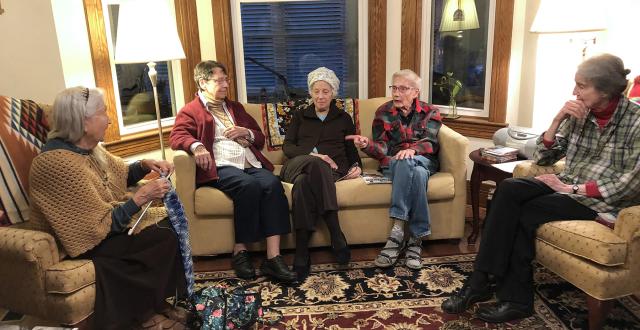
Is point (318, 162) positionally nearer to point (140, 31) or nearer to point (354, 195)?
point (354, 195)

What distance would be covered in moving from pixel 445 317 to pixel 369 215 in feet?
2.70

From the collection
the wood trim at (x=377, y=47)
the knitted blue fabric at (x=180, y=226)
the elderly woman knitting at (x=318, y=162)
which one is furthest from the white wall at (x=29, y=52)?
the wood trim at (x=377, y=47)

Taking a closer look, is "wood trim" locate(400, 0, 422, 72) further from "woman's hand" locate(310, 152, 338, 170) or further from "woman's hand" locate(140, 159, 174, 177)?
"woman's hand" locate(140, 159, 174, 177)

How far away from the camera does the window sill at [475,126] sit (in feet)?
11.7

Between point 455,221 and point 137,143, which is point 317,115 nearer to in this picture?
point 455,221

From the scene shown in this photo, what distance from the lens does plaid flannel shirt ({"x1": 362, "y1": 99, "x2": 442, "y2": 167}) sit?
9.62 ft

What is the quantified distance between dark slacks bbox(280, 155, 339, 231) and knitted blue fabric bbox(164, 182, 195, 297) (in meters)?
0.70

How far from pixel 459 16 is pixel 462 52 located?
0.29 m

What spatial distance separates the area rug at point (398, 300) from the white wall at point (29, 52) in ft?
4.43

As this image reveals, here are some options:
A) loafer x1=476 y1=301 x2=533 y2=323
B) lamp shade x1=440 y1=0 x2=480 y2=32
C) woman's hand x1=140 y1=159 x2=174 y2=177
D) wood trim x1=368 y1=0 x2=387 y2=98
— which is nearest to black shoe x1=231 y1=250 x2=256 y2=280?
woman's hand x1=140 y1=159 x2=174 y2=177

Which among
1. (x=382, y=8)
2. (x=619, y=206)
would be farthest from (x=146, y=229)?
(x=382, y=8)

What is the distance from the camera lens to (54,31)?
2.60 m

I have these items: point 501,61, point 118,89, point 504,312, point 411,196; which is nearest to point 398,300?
point 504,312

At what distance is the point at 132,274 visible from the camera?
194 cm
